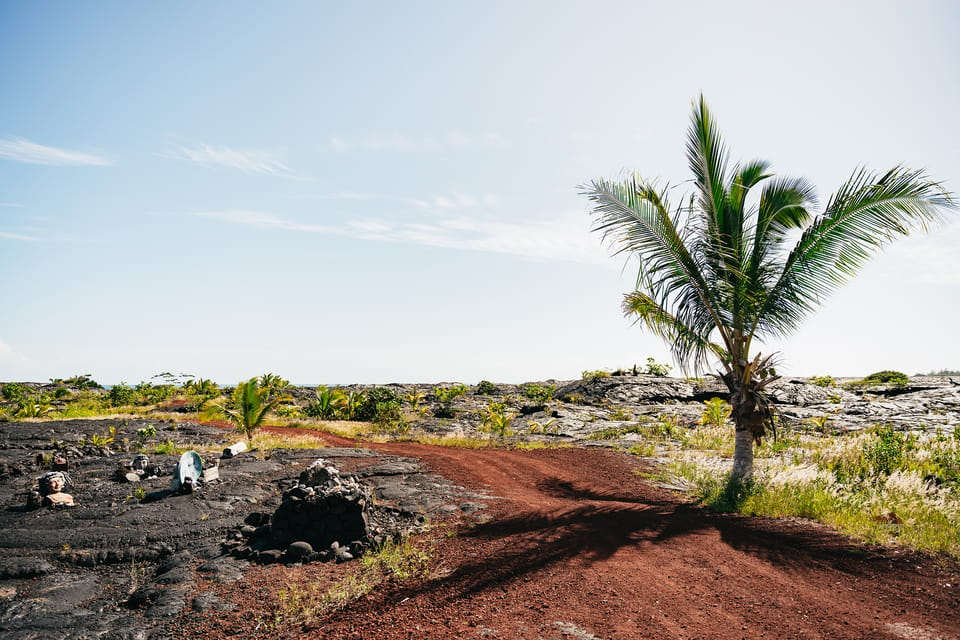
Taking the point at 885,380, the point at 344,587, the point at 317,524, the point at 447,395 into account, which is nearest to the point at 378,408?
the point at 447,395

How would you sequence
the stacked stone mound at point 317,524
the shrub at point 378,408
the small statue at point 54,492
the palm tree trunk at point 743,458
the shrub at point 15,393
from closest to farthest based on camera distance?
the stacked stone mound at point 317,524 < the small statue at point 54,492 < the palm tree trunk at point 743,458 < the shrub at point 378,408 < the shrub at point 15,393

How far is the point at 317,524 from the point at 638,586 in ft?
13.6

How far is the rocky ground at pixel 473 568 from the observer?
15.2ft

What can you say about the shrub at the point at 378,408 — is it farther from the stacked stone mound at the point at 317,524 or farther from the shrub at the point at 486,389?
the stacked stone mound at the point at 317,524

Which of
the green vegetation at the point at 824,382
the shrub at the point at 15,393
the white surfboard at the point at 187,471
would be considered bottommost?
the white surfboard at the point at 187,471

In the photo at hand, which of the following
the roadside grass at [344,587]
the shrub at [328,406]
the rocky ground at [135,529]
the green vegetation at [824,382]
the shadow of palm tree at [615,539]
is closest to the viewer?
the roadside grass at [344,587]

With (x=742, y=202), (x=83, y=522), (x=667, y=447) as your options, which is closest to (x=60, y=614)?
(x=83, y=522)

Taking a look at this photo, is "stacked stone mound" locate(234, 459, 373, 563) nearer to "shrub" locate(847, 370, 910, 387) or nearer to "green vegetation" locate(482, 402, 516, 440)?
"green vegetation" locate(482, 402, 516, 440)

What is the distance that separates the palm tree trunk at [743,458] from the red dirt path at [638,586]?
1.69 meters

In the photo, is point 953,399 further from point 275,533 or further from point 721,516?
point 275,533

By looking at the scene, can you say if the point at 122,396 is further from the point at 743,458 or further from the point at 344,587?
the point at 743,458

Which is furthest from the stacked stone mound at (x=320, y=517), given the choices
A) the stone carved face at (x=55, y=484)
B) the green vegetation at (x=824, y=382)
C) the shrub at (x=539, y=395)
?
the green vegetation at (x=824, y=382)

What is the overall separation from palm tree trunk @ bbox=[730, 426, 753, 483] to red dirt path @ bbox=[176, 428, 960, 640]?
169 cm

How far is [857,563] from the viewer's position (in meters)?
6.27
